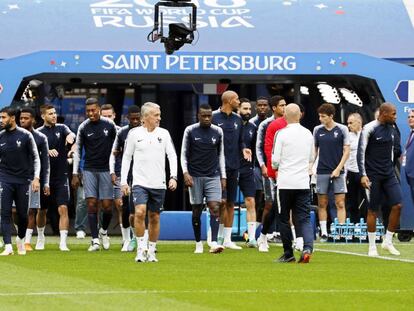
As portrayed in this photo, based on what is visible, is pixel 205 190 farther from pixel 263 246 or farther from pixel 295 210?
pixel 295 210

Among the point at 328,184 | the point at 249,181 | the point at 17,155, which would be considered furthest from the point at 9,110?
the point at 328,184

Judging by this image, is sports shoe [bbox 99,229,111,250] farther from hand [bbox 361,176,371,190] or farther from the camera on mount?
hand [bbox 361,176,371,190]

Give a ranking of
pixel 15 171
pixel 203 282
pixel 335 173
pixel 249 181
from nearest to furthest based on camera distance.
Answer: pixel 203 282
pixel 15 171
pixel 249 181
pixel 335 173

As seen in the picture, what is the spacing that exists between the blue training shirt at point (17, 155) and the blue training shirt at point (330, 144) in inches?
226

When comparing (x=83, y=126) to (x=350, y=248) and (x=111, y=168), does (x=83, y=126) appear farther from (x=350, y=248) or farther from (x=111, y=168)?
(x=350, y=248)

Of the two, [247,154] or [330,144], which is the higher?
[330,144]

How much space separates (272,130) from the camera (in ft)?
69.7

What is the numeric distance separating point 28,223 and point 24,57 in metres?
4.96

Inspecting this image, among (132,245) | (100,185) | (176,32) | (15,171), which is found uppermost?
(176,32)

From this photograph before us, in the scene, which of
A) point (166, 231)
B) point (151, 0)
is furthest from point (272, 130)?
point (151, 0)

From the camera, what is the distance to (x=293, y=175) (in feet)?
59.4

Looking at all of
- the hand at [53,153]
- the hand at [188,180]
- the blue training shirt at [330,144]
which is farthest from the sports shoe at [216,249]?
the blue training shirt at [330,144]

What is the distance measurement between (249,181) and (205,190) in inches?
71.8

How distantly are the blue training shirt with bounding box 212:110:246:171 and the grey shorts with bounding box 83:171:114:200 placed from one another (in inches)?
70.8
